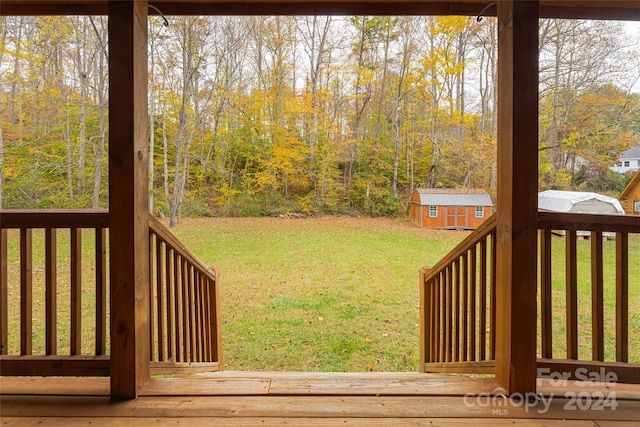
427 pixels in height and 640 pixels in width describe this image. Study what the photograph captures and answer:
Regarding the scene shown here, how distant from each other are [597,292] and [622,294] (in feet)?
0.36

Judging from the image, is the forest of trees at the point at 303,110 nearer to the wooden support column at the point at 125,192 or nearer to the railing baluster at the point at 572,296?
the railing baluster at the point at 572,296

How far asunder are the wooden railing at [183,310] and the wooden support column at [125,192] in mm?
170

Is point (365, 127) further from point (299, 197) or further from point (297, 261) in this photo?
point (297, 261)

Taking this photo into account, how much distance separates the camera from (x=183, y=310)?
78.1 inches

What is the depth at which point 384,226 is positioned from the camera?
9594mm

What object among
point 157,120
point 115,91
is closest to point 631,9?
point 115,91

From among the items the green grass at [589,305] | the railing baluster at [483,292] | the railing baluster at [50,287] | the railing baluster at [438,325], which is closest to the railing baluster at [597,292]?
the railing baluster at [483,292]

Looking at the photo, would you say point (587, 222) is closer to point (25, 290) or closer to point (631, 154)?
point (25, 290)

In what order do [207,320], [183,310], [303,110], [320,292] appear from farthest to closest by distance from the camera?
[303,110] < [320,292] < [207,320] < [183,310]

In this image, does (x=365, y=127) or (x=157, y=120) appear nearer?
(x=157, y=120)

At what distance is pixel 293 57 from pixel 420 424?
10416mm

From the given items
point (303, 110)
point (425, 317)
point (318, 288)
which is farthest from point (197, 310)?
point (303, 110)

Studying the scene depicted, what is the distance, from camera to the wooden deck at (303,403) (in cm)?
124

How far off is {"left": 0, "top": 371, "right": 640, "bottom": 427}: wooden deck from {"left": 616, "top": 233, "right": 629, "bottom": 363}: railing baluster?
178 mm
